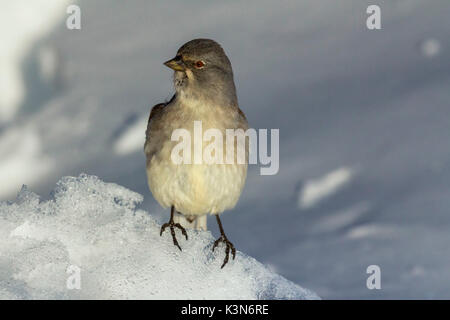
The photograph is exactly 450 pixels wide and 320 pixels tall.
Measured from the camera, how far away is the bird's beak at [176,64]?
594cm

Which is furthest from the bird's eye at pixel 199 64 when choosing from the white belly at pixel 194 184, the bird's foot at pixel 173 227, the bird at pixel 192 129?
the bird's foot at pixel 173 227

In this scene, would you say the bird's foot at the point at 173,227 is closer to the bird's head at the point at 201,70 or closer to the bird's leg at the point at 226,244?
the bird's leg at the point at 226,244

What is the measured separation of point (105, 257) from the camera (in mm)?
5324

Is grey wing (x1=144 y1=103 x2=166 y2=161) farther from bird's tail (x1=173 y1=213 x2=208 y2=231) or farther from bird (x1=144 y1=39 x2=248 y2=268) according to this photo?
bird's tail (x1=173 y1=213 x2=208 y2=231)

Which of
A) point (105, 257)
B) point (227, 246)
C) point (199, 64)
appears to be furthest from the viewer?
point (199, 64)

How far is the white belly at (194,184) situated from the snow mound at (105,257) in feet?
0.89

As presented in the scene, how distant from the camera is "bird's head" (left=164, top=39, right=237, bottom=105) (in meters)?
5.98

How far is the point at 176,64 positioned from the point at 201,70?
0.88 ft

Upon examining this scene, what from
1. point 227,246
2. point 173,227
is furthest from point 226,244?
point 173,227

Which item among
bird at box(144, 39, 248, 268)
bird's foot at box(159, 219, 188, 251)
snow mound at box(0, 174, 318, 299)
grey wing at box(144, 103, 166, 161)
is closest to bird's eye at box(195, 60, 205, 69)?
bird at box(144, 39, 248, 268)

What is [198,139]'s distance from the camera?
5.72m

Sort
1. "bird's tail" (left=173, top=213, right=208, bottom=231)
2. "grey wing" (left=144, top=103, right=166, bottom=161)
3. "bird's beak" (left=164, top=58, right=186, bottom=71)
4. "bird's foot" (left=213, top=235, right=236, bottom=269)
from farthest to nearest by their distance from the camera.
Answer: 1. "bird's tail" (left=173, top=213, right=208, bottom=231)
2. "grey wing" (left=144, top=103, right=166, bottom=161)
3. "bird's beak" (left=164, top=58, right=186, bottom=71)
4. "bird's foot" (left=213, top=235, right=236, bottom=269)

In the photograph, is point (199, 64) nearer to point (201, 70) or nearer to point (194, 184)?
point (201, 70)
